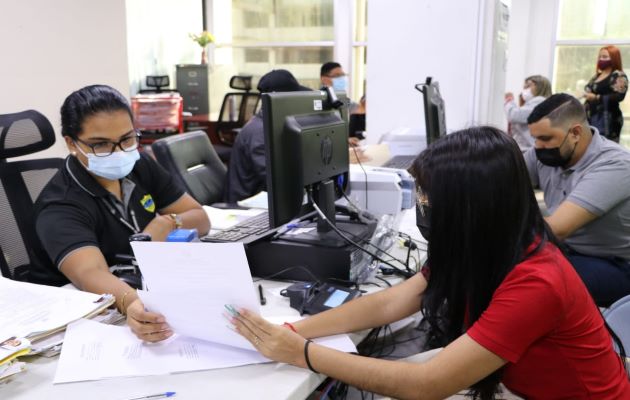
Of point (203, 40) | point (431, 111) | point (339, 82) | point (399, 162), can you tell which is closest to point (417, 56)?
point (399, 162)

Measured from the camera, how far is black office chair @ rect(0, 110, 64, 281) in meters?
1.75

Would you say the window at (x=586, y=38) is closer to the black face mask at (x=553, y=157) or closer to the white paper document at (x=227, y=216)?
the black face mask at (x=553, y=157)

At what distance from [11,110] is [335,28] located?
13.6 ft

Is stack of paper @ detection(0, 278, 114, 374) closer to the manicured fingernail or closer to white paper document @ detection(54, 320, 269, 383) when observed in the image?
white paper document @ detection(54, 320, 269, 383)

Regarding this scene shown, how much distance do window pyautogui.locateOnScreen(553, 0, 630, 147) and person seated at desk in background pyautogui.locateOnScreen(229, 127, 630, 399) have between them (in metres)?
5.57

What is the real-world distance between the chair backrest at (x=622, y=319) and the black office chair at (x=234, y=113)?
459 centimetres

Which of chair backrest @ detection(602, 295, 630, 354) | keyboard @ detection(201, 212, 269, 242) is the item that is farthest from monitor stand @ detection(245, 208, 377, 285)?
chair backrest @ detection(602, 295, 630, 354)

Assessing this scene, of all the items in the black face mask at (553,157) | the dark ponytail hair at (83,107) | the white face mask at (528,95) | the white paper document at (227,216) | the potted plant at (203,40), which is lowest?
the white paper document at (227,216)

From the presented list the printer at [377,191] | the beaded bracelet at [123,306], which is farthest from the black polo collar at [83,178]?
the printer at [377,191]

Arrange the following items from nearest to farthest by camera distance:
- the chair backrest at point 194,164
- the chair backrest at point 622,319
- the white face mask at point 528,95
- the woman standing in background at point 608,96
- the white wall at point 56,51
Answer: the chair backrest at point 622,319, the chair backrest at point 194,164, the white wall at point 56,51, the woman standing in background at point 608,96, the white face mask at point 528,95

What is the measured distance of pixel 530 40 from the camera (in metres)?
6.13

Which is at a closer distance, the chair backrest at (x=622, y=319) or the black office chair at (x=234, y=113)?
the chair backrest at (x=622, y=319)

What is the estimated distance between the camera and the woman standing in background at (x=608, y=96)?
4961 mm

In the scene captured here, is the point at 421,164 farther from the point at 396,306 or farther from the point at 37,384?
the point at 37,384
